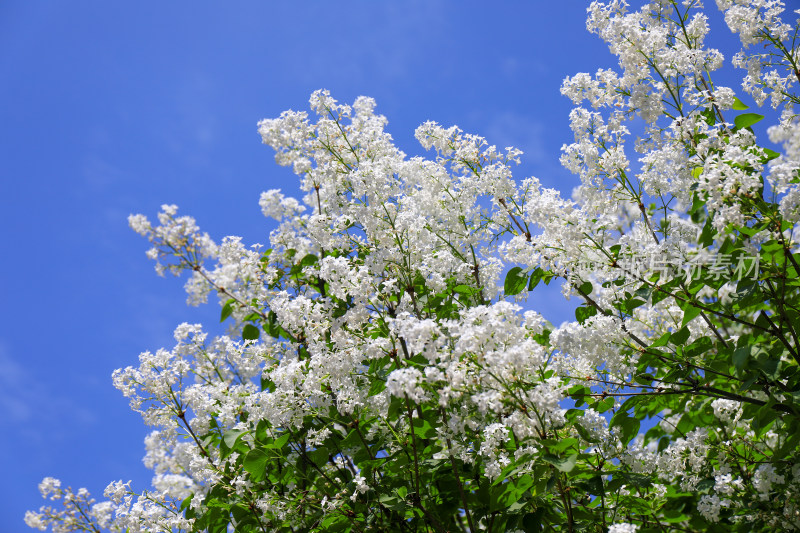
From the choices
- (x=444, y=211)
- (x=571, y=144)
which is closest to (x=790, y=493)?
(x=571, y=144)

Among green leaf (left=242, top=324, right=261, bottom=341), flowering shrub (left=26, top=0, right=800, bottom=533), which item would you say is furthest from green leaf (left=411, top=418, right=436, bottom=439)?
green leaf (left=242, top=324, right=261, bottom=341)

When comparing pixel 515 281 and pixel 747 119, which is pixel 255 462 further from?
pixel 747 119

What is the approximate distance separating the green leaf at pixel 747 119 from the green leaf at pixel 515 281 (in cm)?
182

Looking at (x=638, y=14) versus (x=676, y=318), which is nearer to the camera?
(x=676, y=318)

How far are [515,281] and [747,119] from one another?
195 cm

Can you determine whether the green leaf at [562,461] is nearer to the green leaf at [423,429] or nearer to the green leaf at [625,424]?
the green leaf at [625,424]

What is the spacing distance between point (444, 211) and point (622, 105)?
1.84 meters

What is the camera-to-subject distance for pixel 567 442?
320cm

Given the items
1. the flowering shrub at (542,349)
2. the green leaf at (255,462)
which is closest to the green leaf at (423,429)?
the flowering shrub at (542,349)

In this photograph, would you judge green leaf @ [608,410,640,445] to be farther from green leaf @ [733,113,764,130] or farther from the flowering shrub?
green leaf @ [733,113,764,130]

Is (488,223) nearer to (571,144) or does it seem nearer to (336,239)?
(571,144)

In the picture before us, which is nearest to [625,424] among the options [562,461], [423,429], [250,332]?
[562,461]

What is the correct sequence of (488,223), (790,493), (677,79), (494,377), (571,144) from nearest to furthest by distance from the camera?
(494,377) → (790,493) → (677,79) → (571,144) → (488,223)

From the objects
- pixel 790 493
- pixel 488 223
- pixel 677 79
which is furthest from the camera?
pixel 488 223
